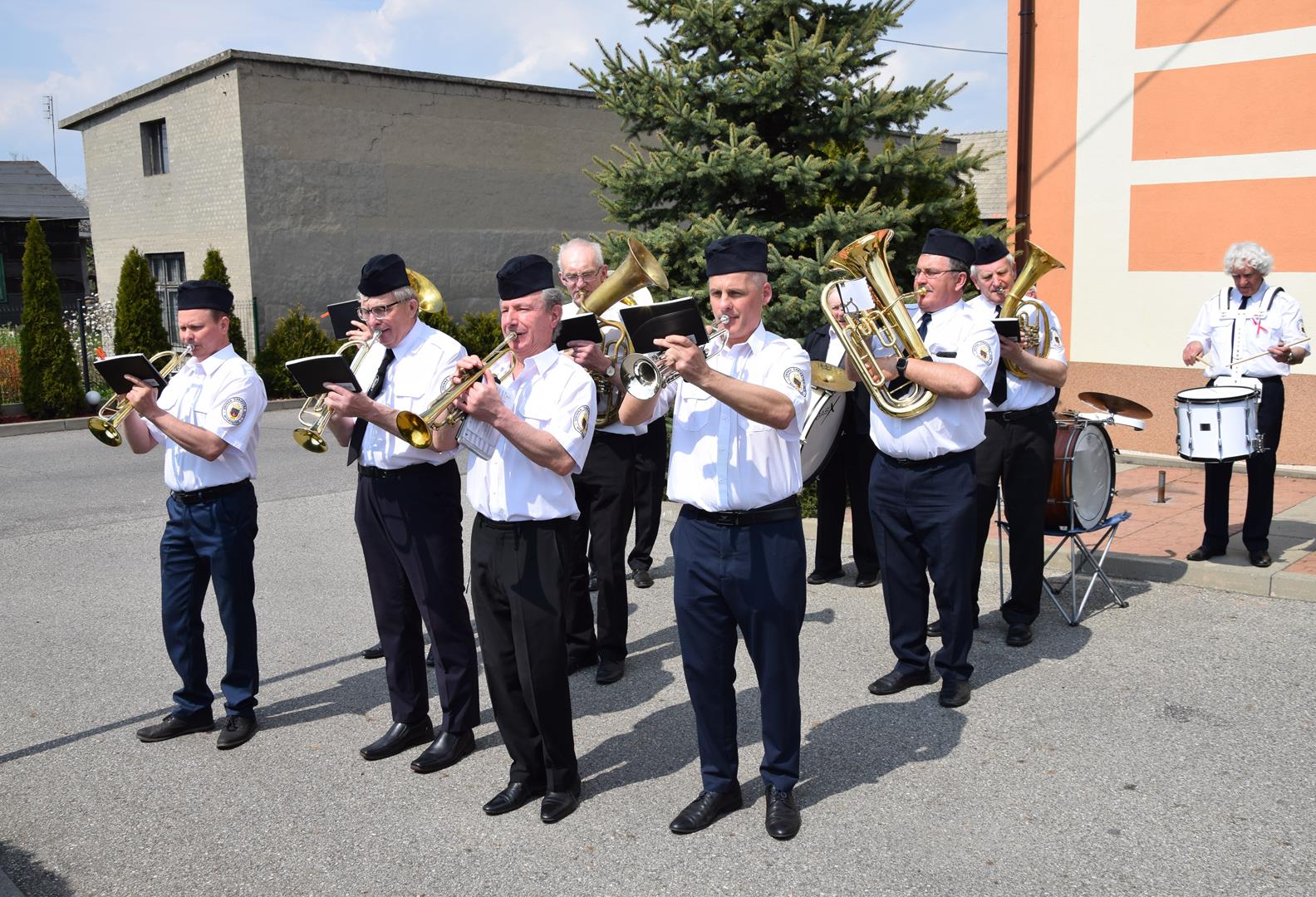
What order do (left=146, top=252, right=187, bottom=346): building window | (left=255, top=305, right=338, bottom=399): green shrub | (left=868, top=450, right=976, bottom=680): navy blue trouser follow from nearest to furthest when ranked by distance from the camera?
(left=868, top=450, right=976, bottom=680): navy blue trouser < (left=255, top=305, right=338, bottom=399): green shrub < (left=146, top=252, right=187, bottom=346): building window

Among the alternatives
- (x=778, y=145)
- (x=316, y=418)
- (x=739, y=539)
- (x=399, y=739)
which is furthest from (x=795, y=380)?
(x=778, y=145)

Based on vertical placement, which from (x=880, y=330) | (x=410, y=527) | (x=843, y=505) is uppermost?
(x=880, y=330)

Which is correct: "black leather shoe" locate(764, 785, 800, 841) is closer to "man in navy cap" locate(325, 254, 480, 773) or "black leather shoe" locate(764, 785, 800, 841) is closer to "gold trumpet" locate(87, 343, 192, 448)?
"man in navy cap" locate(325, 254, 480, 773)

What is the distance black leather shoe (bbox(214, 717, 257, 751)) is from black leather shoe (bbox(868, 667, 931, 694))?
9.29 feet

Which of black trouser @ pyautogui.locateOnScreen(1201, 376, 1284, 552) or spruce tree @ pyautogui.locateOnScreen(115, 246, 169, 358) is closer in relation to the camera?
black trouser @ pyautogui.locateOnScreen(1201, 376, 1284, 552)

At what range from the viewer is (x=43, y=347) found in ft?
56.5

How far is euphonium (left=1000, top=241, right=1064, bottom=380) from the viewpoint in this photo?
5992mm

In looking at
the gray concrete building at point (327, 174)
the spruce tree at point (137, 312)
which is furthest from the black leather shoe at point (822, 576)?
the gray concrete building at point (327, 174)

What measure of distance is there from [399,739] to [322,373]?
167 centimetres

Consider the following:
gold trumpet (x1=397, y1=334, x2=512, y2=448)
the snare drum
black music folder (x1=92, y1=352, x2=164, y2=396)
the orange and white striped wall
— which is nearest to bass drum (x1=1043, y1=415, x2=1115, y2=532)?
the snare drum

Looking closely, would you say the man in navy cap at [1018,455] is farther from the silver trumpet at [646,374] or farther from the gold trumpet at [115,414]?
the gold trumpet at [115,414]

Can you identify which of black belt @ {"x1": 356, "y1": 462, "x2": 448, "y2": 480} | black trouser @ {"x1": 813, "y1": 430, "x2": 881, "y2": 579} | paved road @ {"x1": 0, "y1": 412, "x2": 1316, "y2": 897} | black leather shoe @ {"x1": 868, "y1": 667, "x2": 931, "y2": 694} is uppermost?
black belt @ {"x1": 356, "y1": 462, "x2": 448, "y2": 480}

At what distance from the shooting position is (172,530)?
17.0 feet

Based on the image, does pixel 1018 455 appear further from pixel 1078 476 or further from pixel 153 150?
pixel 153 150
